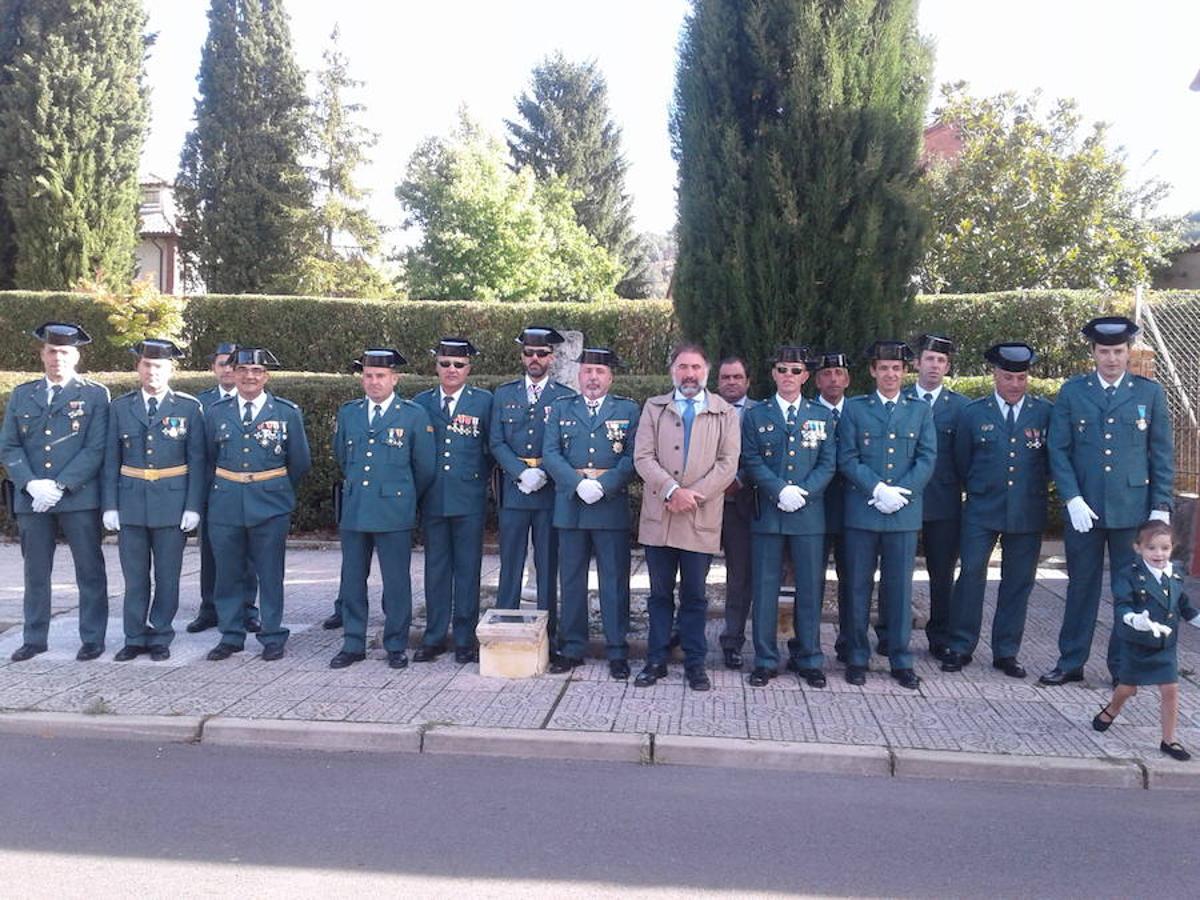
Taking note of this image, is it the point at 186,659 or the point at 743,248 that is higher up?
the point at 743,248

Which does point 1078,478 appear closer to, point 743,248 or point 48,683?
point 743,248

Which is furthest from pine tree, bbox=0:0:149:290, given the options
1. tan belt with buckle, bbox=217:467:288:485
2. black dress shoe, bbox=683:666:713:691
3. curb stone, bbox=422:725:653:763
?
curb stone, bbox=422:725:653:763

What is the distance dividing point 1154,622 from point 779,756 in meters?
2.01

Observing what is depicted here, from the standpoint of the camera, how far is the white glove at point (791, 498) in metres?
6.13

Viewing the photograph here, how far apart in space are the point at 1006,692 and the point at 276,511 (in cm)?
481

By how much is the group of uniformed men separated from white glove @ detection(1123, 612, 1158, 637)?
110 centimetres

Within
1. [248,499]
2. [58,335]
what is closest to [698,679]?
[248,499]

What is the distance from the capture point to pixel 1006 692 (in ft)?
20.5

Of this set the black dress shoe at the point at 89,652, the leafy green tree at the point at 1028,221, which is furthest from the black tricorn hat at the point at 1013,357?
the leafy green tree at the point at 1028,221

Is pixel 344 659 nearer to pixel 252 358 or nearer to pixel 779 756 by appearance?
pixel 252 358

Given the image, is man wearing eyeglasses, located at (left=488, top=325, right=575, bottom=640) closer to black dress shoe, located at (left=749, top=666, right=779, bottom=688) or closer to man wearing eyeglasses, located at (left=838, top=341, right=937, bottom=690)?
black dress shoe, located at (left=749, top=666, right=779, bottom=688)

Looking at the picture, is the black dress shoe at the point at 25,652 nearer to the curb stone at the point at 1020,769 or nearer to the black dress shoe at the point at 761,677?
the black dress shoe at the point at 761,677

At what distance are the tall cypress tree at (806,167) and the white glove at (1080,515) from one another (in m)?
2.35

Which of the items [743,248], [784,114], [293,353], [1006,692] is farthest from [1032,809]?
[293,353]
